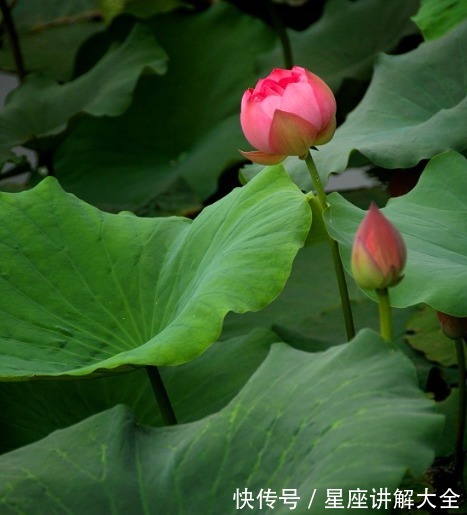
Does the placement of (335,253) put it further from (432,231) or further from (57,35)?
(57,35)

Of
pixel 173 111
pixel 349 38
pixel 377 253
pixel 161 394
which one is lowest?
pixel 173 111

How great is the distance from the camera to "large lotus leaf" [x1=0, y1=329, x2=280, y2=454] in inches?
49.8

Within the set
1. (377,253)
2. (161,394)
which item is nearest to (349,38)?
(161,394)

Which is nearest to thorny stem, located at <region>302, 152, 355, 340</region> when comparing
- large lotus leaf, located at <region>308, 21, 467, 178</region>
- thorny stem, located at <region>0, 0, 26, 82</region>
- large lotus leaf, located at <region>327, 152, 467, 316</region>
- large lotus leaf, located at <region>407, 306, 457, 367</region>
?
large lotus leaf, located at <region>327, 152, 467, 316</region>

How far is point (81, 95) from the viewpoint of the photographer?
6.70 feet

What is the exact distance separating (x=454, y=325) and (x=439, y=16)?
2.60 feet

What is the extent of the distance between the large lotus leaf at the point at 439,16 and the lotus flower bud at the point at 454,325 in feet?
2.50

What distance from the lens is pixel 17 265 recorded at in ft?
3.75

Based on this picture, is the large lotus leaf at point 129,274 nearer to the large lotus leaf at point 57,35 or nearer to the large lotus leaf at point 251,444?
the large lotus leaf at point 251,444

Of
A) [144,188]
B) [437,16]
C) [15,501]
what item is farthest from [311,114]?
[144,188]

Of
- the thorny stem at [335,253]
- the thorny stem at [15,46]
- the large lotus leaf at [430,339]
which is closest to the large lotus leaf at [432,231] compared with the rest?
the thorny stem at [335,253]

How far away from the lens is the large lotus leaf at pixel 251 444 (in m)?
0.73

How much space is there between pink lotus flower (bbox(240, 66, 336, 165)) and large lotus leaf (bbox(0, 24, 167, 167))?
2.93 feet

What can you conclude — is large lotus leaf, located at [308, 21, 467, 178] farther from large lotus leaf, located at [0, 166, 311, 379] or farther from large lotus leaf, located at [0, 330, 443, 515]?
large lotus leaf, located at [0, 330, 443, 515]
